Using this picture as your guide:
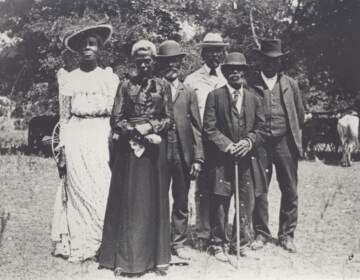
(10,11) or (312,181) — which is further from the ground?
(10,11)

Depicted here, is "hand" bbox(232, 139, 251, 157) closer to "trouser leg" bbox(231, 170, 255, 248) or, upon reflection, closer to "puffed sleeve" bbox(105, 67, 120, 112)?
"trouser leg" bbox(231, 170, 255, 248)

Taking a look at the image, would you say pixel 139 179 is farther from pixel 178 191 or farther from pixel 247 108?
pixel 247 108

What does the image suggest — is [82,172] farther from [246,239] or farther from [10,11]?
[10,11]

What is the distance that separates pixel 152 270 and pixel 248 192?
4.49ft

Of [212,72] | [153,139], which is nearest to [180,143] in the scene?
[153,139]

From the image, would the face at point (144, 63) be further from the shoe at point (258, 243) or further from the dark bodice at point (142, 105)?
the shoe at point (258, 243)

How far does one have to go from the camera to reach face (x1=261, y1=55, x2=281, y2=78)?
20.7 ft

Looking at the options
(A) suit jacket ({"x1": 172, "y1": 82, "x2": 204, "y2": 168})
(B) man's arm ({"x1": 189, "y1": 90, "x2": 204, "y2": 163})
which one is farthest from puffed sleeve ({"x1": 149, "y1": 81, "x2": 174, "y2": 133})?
(B) man's arm ({"x1": 189, "y1": 90, "x2": 204, "y2": 163})

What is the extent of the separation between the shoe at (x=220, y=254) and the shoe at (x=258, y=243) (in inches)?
20.1

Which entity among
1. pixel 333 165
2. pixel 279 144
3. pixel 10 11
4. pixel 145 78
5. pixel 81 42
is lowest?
pixel 333 165

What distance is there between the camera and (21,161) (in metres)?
15.5

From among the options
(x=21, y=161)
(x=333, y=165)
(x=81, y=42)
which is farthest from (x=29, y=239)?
(x=333, y=165)

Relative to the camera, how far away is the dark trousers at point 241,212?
582 centimetres

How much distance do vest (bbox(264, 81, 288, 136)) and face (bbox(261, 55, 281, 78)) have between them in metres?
0.24
